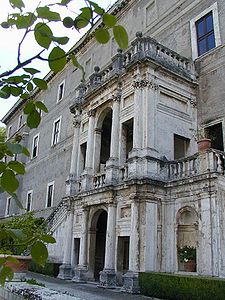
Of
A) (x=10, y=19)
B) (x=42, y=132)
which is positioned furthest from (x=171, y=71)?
(x=42, y=132)

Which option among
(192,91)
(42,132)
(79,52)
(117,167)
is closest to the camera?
(117,167)

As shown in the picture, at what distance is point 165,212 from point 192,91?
6.22 meters

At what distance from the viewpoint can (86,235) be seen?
1653 centimetres

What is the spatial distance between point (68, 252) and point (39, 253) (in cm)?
1683

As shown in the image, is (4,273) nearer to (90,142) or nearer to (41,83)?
(41,83)

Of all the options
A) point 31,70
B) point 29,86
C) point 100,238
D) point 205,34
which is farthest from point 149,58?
point 31,70

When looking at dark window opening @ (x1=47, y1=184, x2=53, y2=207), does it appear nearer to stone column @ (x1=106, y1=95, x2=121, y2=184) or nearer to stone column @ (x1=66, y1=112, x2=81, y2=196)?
stone column @ (x1=66, y1=112, x2=81, y2=196)

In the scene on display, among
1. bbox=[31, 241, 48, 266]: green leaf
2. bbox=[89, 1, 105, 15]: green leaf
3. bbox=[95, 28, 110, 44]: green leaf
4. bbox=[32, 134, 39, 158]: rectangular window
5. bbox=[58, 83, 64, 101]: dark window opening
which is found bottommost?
bbox=[31, 241, 48, 266]: green leaf

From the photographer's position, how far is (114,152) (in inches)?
627

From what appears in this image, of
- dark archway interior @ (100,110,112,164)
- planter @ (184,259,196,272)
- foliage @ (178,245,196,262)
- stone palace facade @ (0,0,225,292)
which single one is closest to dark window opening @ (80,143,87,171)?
stone palace facade @ (0,0,225,292)

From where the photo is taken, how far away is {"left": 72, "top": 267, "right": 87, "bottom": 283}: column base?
15.7m

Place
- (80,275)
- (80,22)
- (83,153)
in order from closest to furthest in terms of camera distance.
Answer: (80,22)
(80,275)
(83,153)

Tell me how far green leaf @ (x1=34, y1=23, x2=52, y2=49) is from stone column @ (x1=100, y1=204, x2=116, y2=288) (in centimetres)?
1361

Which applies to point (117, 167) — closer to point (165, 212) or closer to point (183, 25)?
point (165, 212)
